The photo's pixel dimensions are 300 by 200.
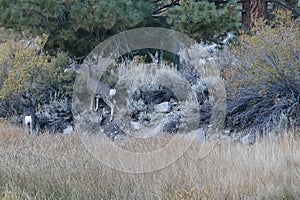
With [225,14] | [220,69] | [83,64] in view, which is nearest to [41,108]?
[83,64]

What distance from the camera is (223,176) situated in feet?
16.0

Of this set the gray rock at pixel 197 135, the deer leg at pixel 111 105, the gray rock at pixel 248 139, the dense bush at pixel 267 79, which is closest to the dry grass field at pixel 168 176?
the gray rock at pixel 248 139

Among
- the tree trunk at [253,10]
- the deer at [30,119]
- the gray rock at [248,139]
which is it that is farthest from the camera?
the deer at [30,119]

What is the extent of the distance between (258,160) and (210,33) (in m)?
3.85

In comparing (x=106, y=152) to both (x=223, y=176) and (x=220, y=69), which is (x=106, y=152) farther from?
(x=220, y=69)

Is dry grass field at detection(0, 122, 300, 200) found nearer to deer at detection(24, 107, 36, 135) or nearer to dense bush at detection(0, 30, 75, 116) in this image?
deer at detection(24, 107, 36, 135)

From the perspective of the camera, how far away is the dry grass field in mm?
4516

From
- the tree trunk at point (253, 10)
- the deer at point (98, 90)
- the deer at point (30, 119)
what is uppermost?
the tree trunk at point (253, 10)

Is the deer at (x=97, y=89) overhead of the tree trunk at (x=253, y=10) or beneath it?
beneath

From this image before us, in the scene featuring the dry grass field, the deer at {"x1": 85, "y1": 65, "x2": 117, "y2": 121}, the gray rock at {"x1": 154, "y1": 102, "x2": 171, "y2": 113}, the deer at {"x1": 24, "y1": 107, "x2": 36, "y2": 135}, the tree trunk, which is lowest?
the dry grass field

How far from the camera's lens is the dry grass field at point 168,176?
4.52 meters

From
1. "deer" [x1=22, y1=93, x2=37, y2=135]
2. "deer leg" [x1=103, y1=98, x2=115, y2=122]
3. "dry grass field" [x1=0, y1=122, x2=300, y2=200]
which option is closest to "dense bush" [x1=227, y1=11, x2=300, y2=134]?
"dry grass field" [x1=0, y1=122, x2=300, y2=200]

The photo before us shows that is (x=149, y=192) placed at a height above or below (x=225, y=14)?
below

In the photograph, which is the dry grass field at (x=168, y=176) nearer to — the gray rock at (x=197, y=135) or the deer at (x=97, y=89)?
the gray rock at (x=197, y=135)
